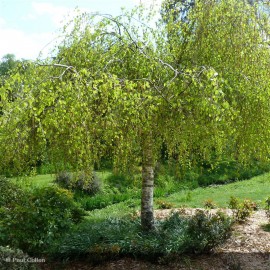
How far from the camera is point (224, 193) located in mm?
15445

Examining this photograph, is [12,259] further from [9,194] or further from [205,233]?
[9,194]

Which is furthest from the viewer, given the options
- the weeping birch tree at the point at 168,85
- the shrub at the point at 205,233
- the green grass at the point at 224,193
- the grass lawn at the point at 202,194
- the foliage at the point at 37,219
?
the green grass at the point at 224,193

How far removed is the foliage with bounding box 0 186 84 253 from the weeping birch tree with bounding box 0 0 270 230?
5.54ft

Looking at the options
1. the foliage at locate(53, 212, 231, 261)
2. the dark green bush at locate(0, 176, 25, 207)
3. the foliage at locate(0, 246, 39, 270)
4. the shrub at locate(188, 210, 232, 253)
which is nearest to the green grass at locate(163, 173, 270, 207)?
the shrub at locate(188, 210, 232, 253)

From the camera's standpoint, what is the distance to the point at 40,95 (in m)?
5.73

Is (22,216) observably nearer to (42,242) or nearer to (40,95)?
(42,242)

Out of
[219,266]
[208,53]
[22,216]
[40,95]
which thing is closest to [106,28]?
[208,53]

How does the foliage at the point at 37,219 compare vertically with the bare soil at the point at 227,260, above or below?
above

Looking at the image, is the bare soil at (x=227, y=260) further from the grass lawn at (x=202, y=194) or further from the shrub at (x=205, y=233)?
the grass lawn at (x=202, y=194)

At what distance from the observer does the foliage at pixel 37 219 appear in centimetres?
773

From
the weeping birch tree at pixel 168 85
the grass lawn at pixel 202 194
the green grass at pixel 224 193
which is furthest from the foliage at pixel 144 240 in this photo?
the green grass at pixel 224 193

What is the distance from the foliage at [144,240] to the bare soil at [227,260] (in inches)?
6.1

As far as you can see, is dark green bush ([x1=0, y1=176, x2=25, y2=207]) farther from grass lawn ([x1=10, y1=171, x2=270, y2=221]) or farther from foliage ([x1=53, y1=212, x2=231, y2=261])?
foliage ([x1=53, y1=212, x2=231, y2=261])

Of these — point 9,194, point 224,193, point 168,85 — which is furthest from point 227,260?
point 224,193
